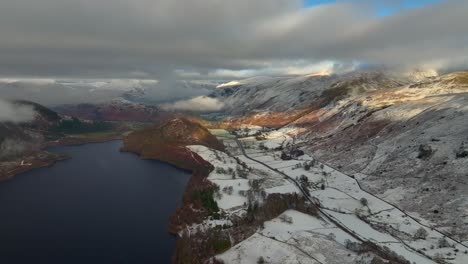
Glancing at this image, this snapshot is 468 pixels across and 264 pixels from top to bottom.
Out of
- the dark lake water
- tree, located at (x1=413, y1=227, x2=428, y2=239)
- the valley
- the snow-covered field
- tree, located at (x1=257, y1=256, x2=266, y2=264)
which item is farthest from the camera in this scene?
the dark lake water

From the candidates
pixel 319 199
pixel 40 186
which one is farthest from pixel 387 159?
pixel 40 186

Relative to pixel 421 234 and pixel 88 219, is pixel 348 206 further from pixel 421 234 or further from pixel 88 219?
pixel 88 219

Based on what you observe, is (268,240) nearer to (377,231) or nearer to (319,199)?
(377,231)

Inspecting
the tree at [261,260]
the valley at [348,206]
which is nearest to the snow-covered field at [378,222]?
the valley at [348,206]

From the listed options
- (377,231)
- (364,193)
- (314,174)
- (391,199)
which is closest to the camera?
(377,231)

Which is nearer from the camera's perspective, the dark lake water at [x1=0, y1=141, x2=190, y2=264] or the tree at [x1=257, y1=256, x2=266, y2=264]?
the tree at [x1=257, y1=256, x2=266, y2=264]

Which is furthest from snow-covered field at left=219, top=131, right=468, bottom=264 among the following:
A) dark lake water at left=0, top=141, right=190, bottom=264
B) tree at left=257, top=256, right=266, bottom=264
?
dark lake water at left=0, top=141, right=190, bottom=264

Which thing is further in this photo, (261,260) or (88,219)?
(88,219)

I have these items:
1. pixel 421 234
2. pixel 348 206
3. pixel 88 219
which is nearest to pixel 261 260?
pixel 421 234

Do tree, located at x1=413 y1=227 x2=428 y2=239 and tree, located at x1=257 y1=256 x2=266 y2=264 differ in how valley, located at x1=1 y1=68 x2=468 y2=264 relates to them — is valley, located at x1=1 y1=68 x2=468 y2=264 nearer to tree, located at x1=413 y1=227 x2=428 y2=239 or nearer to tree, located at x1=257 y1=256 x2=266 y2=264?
tree, located at x1=413 y1=227 x2=428 y2=239
